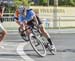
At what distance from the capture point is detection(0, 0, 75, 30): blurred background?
87.4 ft

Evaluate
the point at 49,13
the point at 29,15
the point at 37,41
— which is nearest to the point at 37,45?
the point at 37,41

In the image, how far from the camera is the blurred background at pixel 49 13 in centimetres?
2662

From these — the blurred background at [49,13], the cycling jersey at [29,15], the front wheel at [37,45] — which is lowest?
the blurred background at [49,13]

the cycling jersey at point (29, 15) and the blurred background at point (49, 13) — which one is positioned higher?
the cycling jersey at point (29, 15)

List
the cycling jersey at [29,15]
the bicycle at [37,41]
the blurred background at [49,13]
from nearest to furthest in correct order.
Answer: the bicycle at [37,41] < the cycling jersey at [29,15] < the blurred background at [49,13]

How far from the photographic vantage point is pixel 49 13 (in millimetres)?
33562

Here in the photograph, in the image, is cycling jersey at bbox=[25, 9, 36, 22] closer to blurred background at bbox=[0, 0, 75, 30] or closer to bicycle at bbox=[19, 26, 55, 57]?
bicycle at bbox=[19, 26, 55, 57]

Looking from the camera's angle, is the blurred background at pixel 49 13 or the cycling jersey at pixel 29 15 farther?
the blurred background at pixel 49 13

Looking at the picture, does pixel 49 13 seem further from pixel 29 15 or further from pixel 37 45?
pixel 37 45

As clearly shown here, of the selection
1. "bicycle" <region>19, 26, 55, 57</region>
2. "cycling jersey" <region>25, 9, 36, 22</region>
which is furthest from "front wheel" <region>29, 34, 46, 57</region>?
"cycling jersey" <region>25, 9, 36, 22</region>

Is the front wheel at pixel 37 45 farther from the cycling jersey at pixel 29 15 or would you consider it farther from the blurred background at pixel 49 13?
the blurred background at pixel 49 13

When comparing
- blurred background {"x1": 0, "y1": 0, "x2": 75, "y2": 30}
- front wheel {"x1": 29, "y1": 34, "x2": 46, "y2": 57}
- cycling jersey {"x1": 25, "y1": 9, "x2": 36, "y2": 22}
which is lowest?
blurred background {"x1": 0, "y1": 0, "x2": 75, "y2": 30}

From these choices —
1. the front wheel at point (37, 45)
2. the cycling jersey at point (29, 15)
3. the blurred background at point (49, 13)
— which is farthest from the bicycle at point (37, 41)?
the blurred background at point (49, 13)

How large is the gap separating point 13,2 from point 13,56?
82.2 feet
